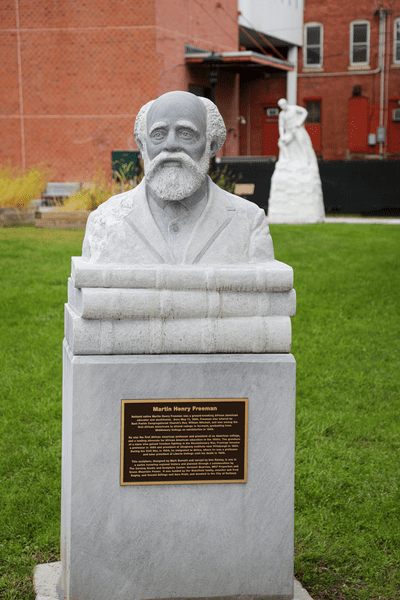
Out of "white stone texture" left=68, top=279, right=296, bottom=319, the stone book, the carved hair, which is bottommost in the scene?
A: the stone book

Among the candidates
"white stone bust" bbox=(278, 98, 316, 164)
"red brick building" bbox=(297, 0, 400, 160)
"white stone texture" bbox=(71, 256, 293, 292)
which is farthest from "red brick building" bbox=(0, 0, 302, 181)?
"white stone texture" bbox=(71, 256, 293, 292)

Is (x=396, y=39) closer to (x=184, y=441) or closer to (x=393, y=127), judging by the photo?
(x=393, y=127)

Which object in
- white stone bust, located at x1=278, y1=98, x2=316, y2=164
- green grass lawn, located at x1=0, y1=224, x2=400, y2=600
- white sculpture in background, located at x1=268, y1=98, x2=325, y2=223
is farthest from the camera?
white stone bust, located at x1=278, y1=98, x2=316, y2=164

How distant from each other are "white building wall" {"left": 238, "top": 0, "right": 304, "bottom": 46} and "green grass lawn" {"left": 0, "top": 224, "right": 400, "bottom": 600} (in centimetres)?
1720

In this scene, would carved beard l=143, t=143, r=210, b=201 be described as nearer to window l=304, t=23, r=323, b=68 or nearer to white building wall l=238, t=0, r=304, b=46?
white building wall l=238, t=0, r=304, b=46

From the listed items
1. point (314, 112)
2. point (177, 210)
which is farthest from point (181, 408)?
point (314, 112)

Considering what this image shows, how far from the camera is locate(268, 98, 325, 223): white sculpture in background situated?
1747 cm

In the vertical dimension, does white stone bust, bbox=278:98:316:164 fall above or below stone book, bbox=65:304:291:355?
above

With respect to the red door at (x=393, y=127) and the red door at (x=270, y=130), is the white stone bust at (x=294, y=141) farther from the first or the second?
the red door at (x=393, y=127)

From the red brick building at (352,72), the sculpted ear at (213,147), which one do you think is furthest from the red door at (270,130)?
the sculpted ear at (213,147)

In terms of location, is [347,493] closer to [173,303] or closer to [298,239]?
[173,303]

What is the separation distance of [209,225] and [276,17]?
89.3 ft

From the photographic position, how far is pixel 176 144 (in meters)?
3.12

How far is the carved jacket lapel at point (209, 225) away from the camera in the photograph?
10.5ft
